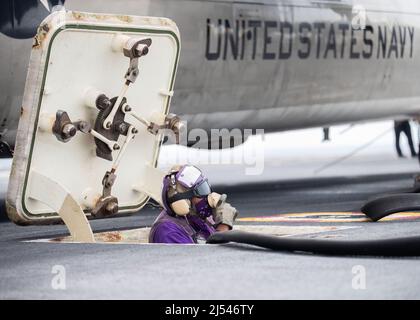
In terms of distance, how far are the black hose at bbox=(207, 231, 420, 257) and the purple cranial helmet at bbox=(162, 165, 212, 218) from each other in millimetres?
1457

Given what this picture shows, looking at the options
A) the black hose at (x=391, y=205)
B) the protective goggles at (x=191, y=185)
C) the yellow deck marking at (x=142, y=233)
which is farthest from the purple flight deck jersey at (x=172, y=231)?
the black hose at (x=391, y=205)

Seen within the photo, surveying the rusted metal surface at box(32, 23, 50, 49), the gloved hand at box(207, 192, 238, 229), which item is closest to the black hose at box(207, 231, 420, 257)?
the gloved hand at box(207, 192, 238, 229)

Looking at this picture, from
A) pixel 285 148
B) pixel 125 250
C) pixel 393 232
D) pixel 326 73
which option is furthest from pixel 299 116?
pixel 285 148

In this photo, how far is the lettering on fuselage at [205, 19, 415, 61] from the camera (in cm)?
1178

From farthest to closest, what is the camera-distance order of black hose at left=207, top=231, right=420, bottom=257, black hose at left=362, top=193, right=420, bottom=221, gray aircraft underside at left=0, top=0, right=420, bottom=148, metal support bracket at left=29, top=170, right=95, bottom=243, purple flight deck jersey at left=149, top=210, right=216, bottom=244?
gray aircraft underside at left=0, top=0, right=420, bottom=148, black hose at left=362, top=193, right=420, bottom=221, purple flight deck jersey at left=149, top=210, right=216, bottom=244, metal support bracket at left=29, top=170, right=95, bottom=243, black hose at left=207, top=231, right=420, bottom=257

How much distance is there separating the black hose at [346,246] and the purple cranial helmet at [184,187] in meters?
1.46

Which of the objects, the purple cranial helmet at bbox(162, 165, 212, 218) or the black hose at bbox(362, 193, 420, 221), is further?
the black hose at bbox(362, 193, 420, 221)

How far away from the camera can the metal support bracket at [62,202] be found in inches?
269

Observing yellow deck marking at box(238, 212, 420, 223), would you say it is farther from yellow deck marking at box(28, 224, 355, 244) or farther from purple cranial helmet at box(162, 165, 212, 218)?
purple cranial helmet at box(162, 165, 212, 218)

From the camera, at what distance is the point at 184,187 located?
705 centimetres

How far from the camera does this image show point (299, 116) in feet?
44.3

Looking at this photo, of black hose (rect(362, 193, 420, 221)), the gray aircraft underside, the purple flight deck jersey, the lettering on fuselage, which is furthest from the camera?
the lettering on fuselage

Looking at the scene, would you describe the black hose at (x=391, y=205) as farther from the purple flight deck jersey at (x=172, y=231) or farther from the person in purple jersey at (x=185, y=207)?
the purple flight deck jersey at (x=172, y=231)

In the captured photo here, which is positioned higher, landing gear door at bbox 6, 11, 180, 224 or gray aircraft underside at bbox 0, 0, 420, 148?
gray aircraft underside at bbox 0, 0, 420, 148
